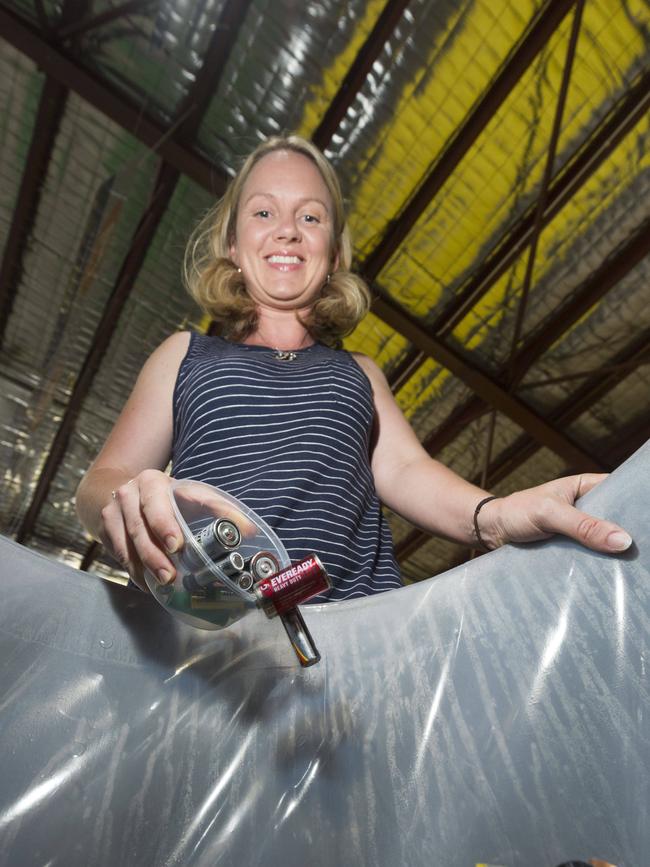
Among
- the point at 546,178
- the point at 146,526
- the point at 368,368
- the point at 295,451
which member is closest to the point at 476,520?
the point at 295,451

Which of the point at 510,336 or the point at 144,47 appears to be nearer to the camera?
the point at 144,47

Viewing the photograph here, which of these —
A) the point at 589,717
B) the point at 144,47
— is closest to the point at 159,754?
the point at 589,717

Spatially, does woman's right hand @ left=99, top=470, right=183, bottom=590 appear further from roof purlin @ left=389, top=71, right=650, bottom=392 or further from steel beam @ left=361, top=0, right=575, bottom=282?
roof purlin @ left=389, top=71, right=650, bottom=392

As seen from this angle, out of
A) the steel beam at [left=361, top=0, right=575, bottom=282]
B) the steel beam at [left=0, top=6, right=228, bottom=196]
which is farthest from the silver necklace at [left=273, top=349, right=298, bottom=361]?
the steel beam at [left=361, top=0, right=575, bottom=282]

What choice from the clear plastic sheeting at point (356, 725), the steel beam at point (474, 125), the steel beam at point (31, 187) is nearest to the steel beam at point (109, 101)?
the steel beam at point (31, 187)

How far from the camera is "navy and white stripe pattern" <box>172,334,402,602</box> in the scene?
860mm

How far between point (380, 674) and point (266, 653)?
7 centimetres

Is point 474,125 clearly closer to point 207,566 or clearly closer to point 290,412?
point 290,412

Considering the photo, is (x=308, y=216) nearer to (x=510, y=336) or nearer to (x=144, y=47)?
(x=144, y=47)

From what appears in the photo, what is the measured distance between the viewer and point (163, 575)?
487 mm

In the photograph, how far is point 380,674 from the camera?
48cm

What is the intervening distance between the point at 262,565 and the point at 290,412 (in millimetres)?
449

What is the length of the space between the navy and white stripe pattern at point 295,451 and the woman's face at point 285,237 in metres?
0.16

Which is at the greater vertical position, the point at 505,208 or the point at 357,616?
the point at 357,616
